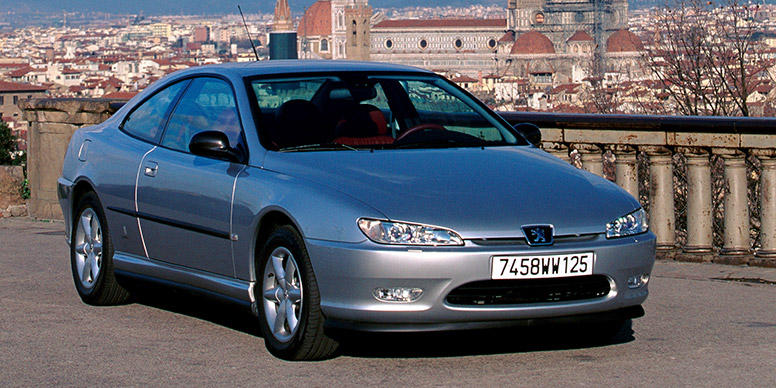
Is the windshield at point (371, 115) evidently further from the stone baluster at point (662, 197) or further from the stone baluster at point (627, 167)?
the stone baluster at point (627, 167)

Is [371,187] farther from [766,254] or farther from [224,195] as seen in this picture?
[766,254]

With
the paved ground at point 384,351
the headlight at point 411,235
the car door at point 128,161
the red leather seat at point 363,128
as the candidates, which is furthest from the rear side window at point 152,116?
the headlight at point 411,235

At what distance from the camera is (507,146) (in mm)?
5914

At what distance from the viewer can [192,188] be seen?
5.75 m

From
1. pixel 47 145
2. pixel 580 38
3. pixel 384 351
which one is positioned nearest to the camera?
pixel 384 351

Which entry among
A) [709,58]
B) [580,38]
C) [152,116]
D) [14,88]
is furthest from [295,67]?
[580,38]

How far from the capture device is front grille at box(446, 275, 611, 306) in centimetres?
477

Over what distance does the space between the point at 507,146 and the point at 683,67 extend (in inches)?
746

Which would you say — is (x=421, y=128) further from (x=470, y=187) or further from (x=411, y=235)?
(x=411, y=235)

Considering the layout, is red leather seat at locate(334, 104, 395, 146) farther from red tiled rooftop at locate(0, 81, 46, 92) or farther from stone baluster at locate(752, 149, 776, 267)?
red tiled rooftop at locate(0, 81, 46, 92)

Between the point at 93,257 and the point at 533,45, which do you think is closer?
the point at 93,257

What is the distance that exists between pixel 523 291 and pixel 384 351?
75 cm

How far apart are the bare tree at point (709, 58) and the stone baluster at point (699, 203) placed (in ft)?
43.9

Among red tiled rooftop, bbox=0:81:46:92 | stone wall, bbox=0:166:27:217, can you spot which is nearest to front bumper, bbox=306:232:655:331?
stone wall, bbox=0:166:27:217
